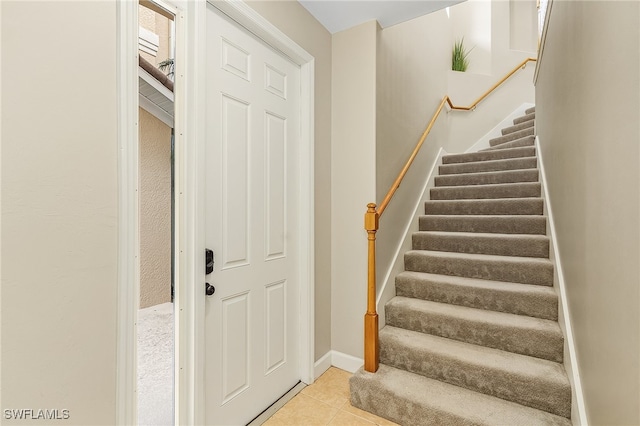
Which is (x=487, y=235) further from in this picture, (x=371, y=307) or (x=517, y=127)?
(x=517, y=127)

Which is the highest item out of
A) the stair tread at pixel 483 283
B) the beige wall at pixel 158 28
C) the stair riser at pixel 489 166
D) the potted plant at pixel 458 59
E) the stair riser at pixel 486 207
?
the potted plant at pixel 458 59

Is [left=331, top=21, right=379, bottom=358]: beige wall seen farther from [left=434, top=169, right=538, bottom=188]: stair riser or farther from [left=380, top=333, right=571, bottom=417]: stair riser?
[left=434, top=169, right=538, bottom=188]: stair riser

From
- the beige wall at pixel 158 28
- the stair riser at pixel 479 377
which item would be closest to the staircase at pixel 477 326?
the stair riser at pixel 479 377

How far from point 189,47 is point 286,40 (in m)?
0.70

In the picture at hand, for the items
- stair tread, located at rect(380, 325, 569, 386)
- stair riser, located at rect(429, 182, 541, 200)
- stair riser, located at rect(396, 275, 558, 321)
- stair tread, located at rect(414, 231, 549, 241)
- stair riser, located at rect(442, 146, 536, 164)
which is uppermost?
stair riser, located at rect(442, 146, 536, 164)

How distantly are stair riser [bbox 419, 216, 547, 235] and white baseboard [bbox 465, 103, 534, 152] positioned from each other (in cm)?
221

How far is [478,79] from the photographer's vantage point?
4660 mm

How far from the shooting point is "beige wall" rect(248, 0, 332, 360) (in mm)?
2123

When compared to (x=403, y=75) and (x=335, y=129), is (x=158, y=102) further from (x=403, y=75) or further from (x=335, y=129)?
(x=403, y=75)

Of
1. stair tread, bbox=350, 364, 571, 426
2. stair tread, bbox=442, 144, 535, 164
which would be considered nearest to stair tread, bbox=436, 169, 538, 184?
stair tread, bbox=442, 144, 535, 164

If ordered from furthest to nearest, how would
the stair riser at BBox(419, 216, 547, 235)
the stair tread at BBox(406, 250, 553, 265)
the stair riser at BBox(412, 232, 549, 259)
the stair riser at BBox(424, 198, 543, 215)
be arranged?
the stair riser at BBox(424, 198, 543, 215) → the stair riser at BBox(419, 216, 547, 235) → the stair riser at BBox(412, 232, 549, 259) → the stair tread at BBox(406, 250, 553, 265)

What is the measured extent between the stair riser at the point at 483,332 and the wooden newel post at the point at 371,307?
0.32 m

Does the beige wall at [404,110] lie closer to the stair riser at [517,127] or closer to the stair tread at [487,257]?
the stair tread at [487,257]

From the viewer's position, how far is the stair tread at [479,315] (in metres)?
1.84
